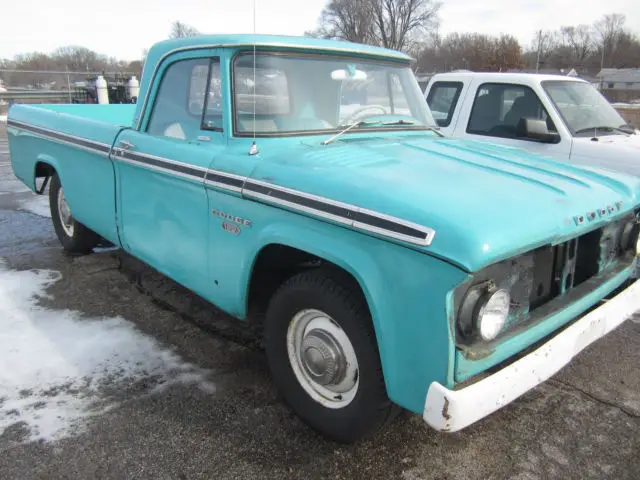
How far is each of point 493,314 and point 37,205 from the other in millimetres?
6916

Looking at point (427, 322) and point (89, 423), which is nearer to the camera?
point (427, 322)

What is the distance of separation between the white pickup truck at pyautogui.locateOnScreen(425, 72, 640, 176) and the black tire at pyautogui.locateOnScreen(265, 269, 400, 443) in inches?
139

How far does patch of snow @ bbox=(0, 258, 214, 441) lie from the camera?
2.72m

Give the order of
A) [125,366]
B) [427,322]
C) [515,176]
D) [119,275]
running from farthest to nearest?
[119,275] → [125,366] → [515,176] → [427,322]

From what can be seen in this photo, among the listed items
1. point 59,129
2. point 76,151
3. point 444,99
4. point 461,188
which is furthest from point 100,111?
point 461,188

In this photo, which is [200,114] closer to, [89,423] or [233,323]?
[233,323]

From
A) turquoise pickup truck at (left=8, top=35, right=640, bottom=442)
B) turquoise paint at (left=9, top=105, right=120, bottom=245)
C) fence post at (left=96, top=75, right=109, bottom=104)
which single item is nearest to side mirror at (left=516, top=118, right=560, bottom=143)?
turquoise pickup truck at (left=8, top=35, right=640, bottom=442)

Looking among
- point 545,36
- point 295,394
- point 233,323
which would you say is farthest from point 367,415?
point 545,36

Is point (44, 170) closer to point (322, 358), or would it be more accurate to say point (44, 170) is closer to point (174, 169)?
point (174, 169)

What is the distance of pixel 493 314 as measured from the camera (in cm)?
203

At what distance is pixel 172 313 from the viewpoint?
12.9 ft

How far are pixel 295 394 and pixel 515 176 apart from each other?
1533 mm

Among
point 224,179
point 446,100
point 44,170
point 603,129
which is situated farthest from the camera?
point 446,100

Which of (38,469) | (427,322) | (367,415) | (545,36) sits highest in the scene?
(545,36)
